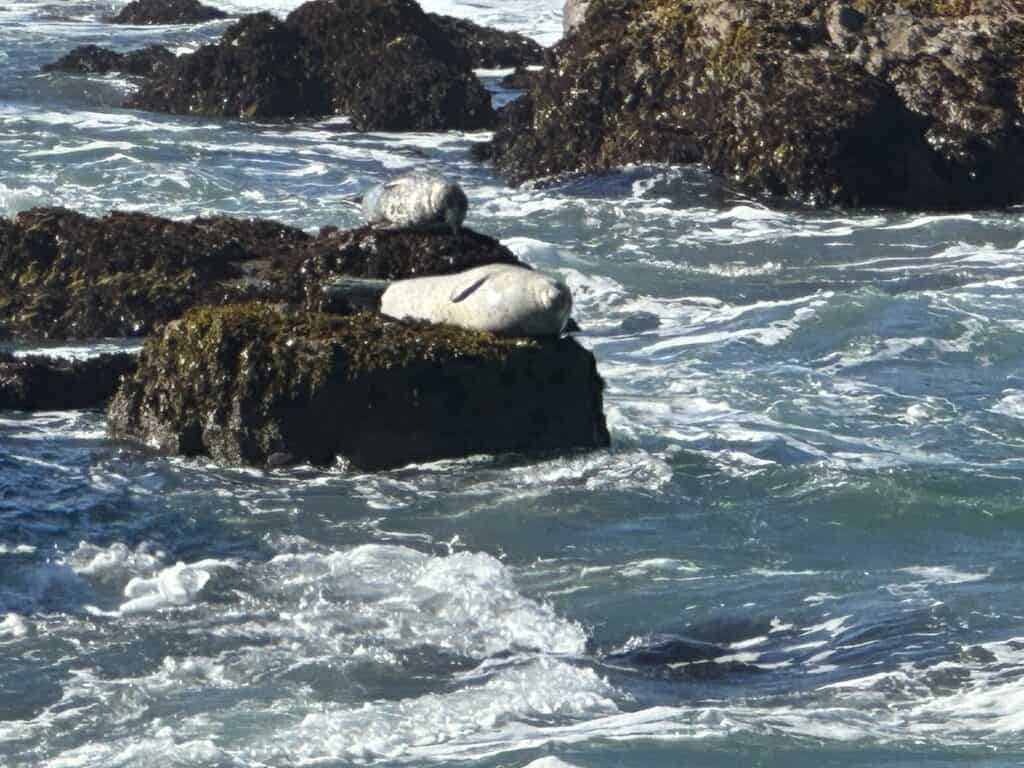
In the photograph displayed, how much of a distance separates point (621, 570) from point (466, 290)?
8.50 ft

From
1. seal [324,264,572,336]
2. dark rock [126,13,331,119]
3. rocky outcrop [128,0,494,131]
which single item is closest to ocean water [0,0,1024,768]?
seal [324,264,572,336]

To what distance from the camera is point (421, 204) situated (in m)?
13.4

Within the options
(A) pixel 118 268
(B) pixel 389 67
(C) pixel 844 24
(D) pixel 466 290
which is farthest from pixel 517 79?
(D) pixel 466 290

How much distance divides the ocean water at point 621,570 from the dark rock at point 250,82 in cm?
948

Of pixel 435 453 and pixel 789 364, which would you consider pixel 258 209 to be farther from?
pixel 435 453

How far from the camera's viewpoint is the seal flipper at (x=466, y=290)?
37.9 feet

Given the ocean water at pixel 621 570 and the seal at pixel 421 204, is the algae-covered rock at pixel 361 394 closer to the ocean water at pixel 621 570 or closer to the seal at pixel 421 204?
the ocean water at pixel 621 570

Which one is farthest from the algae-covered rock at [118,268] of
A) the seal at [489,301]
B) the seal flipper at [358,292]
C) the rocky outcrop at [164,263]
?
the seal at [489,301]

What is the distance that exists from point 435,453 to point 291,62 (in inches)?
600

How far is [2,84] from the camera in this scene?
89.7ft

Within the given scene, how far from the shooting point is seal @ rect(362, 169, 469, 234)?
13305 millimetres

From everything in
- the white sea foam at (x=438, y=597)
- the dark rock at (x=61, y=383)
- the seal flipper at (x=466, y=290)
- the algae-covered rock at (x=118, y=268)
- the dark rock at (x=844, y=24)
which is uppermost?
the dark rock at (x=844, y=24)

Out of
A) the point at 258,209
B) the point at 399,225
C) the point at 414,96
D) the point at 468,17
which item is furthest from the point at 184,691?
the point at 468,17

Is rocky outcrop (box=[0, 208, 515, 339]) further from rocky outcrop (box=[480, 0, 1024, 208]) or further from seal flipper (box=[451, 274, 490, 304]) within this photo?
rocky outcrop (box=[480, 0, 1024, 208])
